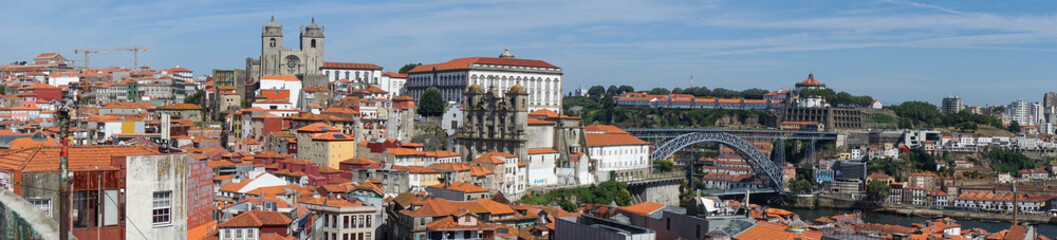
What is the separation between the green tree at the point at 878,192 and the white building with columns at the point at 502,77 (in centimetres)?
1573

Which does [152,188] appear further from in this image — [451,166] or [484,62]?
[484,62]

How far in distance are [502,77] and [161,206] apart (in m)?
43.2

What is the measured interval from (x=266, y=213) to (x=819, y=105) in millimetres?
69724

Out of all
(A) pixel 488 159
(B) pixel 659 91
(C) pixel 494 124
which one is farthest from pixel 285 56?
(B) pixel 659 91

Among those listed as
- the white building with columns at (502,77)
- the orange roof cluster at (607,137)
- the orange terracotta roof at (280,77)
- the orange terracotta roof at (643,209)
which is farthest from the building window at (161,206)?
the white building with columns at (502,77)

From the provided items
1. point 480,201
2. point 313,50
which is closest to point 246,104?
point 313,50

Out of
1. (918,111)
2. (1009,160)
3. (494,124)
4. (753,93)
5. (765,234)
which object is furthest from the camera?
(753,93)

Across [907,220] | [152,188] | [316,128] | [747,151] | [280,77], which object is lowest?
[907,220]

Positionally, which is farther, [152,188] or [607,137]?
[607,137]

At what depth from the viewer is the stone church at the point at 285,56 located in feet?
154

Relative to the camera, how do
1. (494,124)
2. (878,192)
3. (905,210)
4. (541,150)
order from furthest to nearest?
(878,192) → (905,210) → (541,150) → (494,124)

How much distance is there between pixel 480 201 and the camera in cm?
2230

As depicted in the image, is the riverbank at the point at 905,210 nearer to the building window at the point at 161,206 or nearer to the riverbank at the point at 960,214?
the riverbank at the point at 960,214

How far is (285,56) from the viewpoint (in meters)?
47.4
